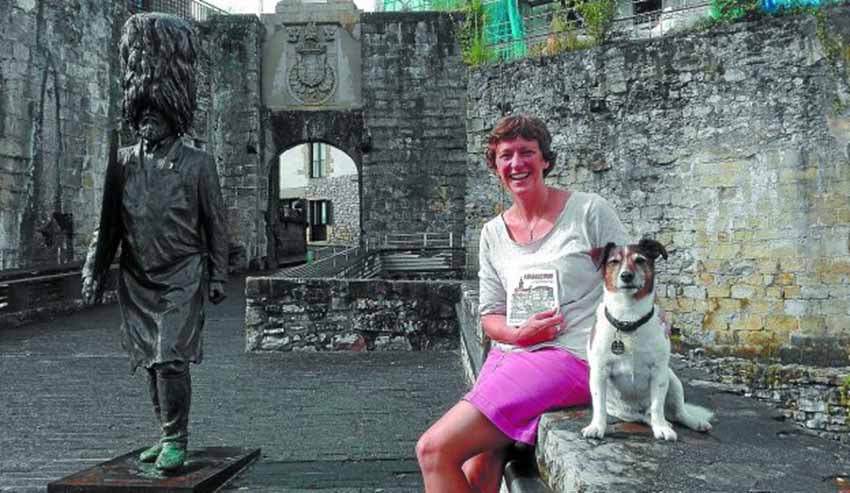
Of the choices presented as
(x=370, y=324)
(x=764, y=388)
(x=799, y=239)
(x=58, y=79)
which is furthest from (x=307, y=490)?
(x=58, y=79)

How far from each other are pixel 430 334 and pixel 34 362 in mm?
3958

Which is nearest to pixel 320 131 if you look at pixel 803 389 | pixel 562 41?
pixel 562 41

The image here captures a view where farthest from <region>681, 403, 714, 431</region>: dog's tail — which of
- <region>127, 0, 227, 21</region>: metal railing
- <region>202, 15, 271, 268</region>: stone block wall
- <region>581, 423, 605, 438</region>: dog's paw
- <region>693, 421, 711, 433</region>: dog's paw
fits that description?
<region>202, 15, 271, 268</region>: stone block wall

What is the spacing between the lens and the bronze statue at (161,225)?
10.2ft

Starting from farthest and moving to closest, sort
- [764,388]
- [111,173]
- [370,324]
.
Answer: [764,388]
[370,324]
[111,173]

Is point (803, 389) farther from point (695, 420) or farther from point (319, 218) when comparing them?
point (319, 218)

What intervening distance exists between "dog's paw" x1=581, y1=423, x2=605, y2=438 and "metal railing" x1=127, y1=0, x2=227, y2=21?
50.0ft

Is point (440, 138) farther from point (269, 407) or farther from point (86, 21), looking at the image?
point (269, 407)

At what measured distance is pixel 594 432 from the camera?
1.93m

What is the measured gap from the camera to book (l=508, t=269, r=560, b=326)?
239cm

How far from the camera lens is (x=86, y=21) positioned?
12938mm

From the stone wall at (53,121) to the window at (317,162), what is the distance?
22.6m

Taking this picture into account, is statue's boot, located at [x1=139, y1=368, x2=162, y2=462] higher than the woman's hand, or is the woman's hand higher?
the woman's hand

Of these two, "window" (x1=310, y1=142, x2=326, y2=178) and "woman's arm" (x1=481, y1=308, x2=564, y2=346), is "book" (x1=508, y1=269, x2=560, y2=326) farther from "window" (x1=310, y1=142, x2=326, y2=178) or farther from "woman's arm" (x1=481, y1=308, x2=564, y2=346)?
"window" (x1=310, y1=142, x2=326, y2=178)
